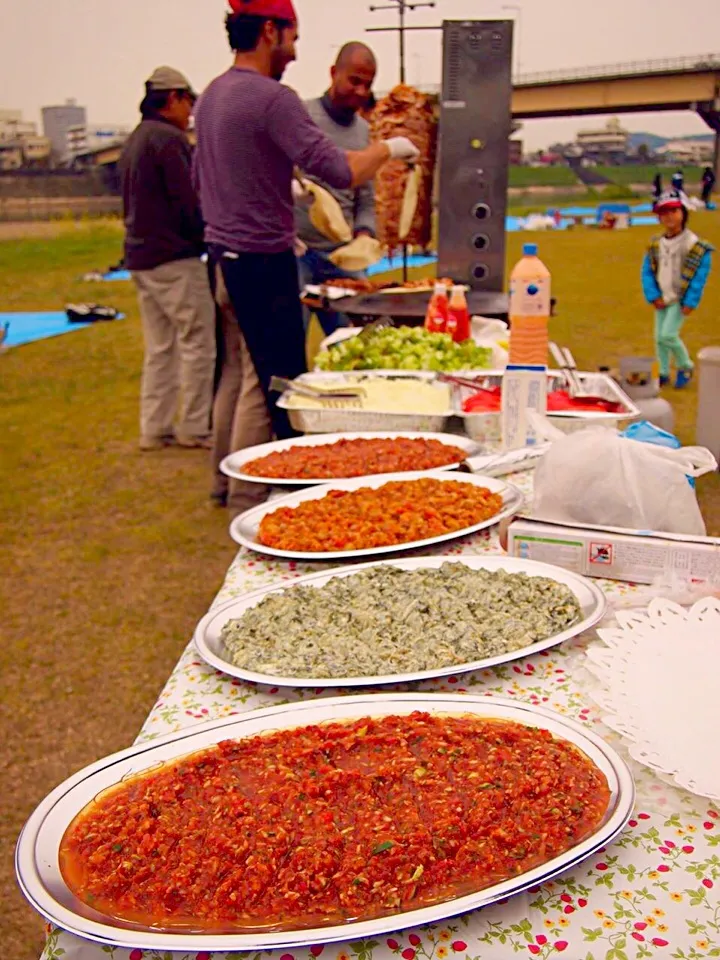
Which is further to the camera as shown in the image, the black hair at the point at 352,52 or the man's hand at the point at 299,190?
the black hair at the point at 352,52

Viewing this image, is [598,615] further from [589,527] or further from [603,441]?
[603,441]

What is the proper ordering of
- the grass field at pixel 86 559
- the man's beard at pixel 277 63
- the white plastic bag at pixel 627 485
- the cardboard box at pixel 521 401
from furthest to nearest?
the man's beard at pixel 277 63
the grass field at pixel 86 559
the cardboard box at pixel 521 401
the white plastic bag at pixel 627 485

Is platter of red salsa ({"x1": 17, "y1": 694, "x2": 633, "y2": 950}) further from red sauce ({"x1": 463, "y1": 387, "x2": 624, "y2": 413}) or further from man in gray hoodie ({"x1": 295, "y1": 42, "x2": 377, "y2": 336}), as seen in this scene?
man in gray hoodie ({"x1": 295, "y1": 42, "x2": 377, "y2": 336})

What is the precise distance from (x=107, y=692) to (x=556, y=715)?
2.20m

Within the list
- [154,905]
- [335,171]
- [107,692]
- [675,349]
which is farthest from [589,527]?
[675,349]

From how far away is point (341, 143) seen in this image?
4723mm

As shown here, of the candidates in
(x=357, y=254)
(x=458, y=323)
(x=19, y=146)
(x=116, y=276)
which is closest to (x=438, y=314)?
(x=458, y=323)

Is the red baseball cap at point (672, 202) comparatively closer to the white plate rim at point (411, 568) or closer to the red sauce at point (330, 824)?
the white plate rim at point (411, 568)

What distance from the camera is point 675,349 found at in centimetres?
693

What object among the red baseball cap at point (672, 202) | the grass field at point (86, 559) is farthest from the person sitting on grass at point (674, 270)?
the grass field at point (86, 559)

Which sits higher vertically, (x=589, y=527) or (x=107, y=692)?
(x=589, y=527)

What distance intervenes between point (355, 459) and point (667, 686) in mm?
1087

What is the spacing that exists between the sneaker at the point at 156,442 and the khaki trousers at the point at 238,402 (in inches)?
73.1

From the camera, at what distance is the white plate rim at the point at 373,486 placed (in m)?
1.58
